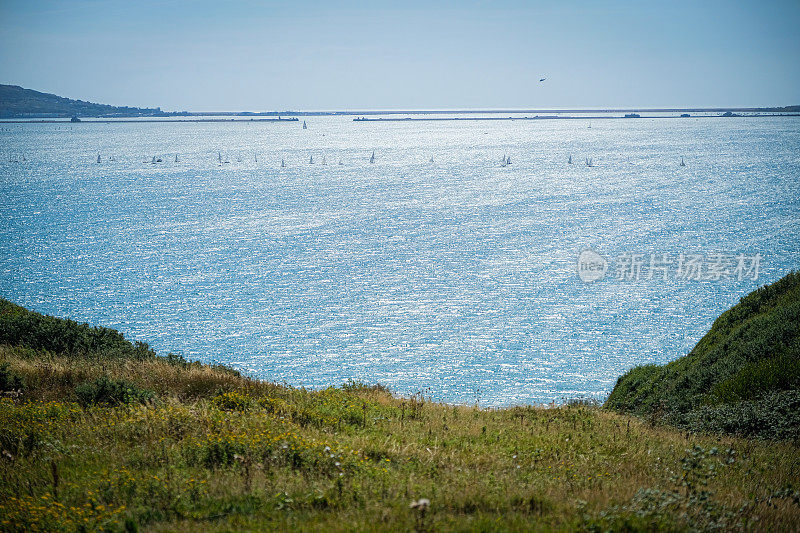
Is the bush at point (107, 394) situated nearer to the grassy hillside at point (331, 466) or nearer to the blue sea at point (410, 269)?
the grassy hillside at point (331, 466)

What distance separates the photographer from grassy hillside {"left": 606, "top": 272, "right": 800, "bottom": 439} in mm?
15430

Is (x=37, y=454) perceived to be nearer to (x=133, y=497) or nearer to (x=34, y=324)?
(x=133, y=497)

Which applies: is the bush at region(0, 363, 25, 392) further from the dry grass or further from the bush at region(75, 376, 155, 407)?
the bush at region(75, 376, 155, 407)

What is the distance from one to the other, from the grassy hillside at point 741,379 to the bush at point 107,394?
14914 millimetres

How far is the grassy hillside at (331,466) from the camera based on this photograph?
771 cm

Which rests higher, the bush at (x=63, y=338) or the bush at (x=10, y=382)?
the bush at (x=10, y=382)

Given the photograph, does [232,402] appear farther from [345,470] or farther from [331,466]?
[345,470]

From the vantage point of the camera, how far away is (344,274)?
57.7m

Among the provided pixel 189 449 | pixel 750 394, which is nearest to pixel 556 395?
pixel 750 394

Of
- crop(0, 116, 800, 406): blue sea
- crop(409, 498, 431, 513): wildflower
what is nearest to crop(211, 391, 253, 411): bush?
crop(409, 498, 431, 513): wildflower

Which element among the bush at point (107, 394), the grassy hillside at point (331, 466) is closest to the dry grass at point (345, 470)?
the grassy hillside at point (331, 466)

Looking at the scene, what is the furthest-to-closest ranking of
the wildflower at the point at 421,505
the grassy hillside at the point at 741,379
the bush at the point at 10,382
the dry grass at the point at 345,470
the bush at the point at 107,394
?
the grassy hillside at the point at 741,379, the bush at the point at 10,382, the bush at the point at 107,394, the dry grass at the point at 345,470, the wildflower at the point at 421,505

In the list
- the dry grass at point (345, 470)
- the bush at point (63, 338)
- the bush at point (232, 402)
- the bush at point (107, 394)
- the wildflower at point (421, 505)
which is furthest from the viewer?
the bush at point (63, 338)

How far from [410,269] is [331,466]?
164 feet
